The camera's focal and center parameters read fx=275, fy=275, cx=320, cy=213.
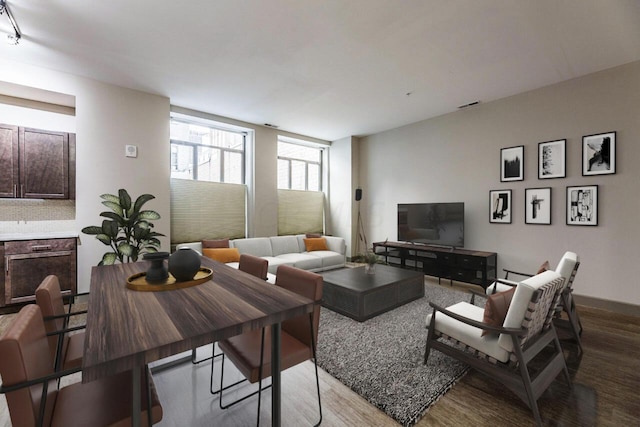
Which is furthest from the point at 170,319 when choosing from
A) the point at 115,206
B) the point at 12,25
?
the point at 12,25

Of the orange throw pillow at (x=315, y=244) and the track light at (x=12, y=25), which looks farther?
the orange throw pillow at (x=315, y=244)

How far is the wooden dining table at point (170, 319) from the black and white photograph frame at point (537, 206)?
14.1 ft

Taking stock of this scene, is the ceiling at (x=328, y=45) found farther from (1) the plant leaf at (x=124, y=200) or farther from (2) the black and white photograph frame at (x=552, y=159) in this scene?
(1) the plant leaf at (x=124, y=200)

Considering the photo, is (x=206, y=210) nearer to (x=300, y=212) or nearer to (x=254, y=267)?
(x=300, y=212)

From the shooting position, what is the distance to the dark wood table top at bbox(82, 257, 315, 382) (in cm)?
87

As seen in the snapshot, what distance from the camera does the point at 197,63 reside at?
335 centimetres

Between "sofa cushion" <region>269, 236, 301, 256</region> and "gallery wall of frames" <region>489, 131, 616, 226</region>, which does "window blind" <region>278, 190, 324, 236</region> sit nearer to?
"sofa cushion" <region>269, 236, 301, 256</region>

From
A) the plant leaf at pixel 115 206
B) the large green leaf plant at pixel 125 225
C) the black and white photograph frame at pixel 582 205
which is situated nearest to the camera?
the large green leaf plant at pixel 125 225

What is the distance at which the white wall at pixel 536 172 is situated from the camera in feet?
11.2

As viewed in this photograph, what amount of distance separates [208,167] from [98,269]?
3.58 m

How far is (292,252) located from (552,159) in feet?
15.0

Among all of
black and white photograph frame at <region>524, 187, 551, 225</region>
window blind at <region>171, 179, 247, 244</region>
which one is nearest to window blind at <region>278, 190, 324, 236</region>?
window blind at <region>171, 179, 247, 244</region>

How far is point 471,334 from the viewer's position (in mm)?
1977

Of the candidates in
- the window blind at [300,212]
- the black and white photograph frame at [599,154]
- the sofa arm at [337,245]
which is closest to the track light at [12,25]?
the window blind at [300,212]
